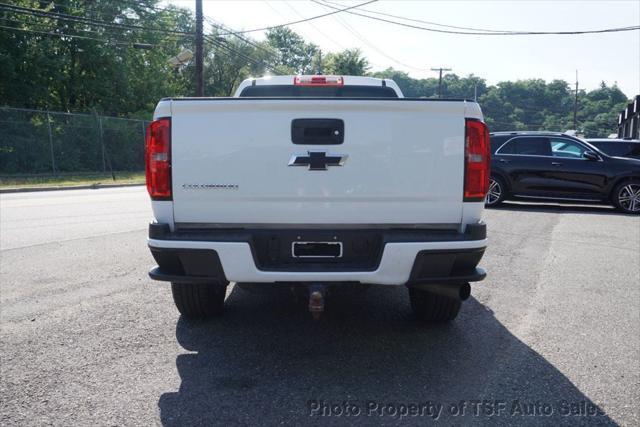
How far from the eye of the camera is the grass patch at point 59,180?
18.9 meters

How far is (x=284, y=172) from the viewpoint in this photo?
10.9 ft

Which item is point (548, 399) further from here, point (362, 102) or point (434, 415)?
point (362, 102)

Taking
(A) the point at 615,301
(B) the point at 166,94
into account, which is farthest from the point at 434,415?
(B) the point at 166,94

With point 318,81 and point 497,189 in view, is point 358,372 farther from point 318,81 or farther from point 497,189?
point 497,189

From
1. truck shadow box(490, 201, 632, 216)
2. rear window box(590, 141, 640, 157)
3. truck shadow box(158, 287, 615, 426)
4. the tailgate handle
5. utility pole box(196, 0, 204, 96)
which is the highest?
utility pole box(196, 0, 204, 96)

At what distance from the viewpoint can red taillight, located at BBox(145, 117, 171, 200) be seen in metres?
3.35

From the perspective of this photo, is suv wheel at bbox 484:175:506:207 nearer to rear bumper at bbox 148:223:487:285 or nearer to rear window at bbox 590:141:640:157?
rear window at bbox 590:141:640:157

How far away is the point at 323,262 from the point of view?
3398mm

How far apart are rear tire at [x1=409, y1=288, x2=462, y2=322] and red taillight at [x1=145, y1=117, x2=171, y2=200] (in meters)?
1.96

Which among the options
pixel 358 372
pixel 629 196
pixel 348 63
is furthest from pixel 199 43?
pixel 348 63

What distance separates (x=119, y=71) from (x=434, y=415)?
35.2 m

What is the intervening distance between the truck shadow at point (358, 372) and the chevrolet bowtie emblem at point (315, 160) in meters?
1.25

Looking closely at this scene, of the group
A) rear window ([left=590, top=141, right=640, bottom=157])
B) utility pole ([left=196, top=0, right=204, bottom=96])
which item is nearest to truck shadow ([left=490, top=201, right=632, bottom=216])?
rear window ([left=590, top=141, right=640, bottom=157])

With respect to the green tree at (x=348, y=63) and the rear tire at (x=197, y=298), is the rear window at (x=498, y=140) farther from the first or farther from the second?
the green tree at (x=348, y=63)
